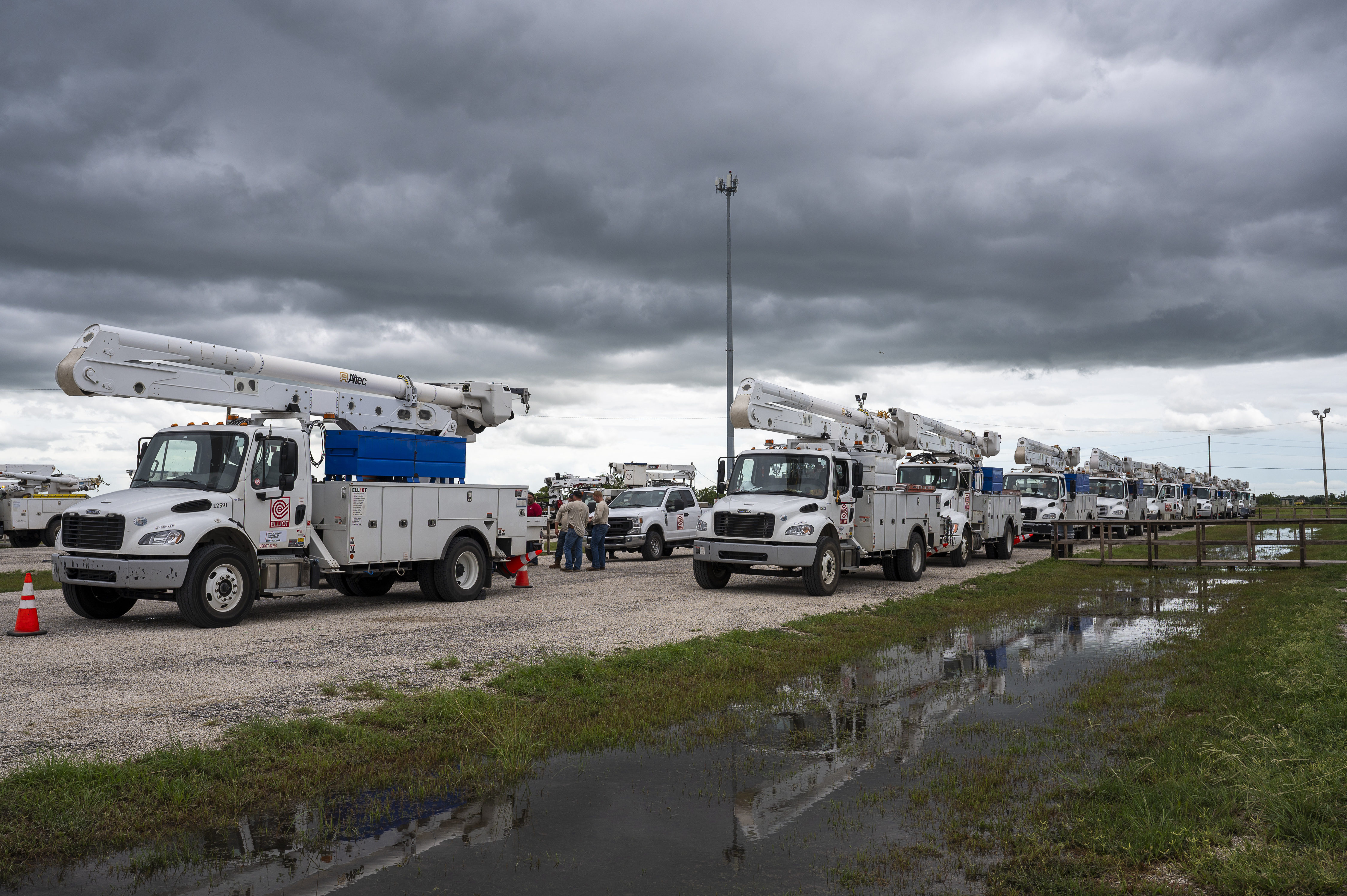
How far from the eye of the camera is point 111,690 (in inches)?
323

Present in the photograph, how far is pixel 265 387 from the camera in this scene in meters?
14.1

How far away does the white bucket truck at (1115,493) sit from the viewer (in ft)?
129

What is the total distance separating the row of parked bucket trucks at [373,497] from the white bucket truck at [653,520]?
6.46 meters

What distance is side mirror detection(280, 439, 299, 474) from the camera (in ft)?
43.8

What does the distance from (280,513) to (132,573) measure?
205 centimetres

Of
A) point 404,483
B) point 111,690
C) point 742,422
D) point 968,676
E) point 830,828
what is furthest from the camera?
point 742,422

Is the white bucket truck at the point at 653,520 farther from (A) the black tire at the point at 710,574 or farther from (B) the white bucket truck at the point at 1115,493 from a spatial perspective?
(B) the white bucket truck at the point at 1115,493

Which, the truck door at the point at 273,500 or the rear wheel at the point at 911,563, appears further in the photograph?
the rear wheel at the point at 911,563

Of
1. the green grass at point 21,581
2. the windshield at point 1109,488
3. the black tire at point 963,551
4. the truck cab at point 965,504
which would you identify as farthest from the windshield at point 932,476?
the green grass at point 21,581

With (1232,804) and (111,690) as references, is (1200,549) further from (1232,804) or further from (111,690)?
(111,690)

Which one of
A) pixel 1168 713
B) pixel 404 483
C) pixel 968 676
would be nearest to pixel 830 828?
pixel 1168 713

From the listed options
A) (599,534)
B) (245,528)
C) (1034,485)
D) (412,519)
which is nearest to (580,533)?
(599,534)

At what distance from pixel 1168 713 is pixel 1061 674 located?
1877mm

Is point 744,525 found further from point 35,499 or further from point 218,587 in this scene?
point 35,499
